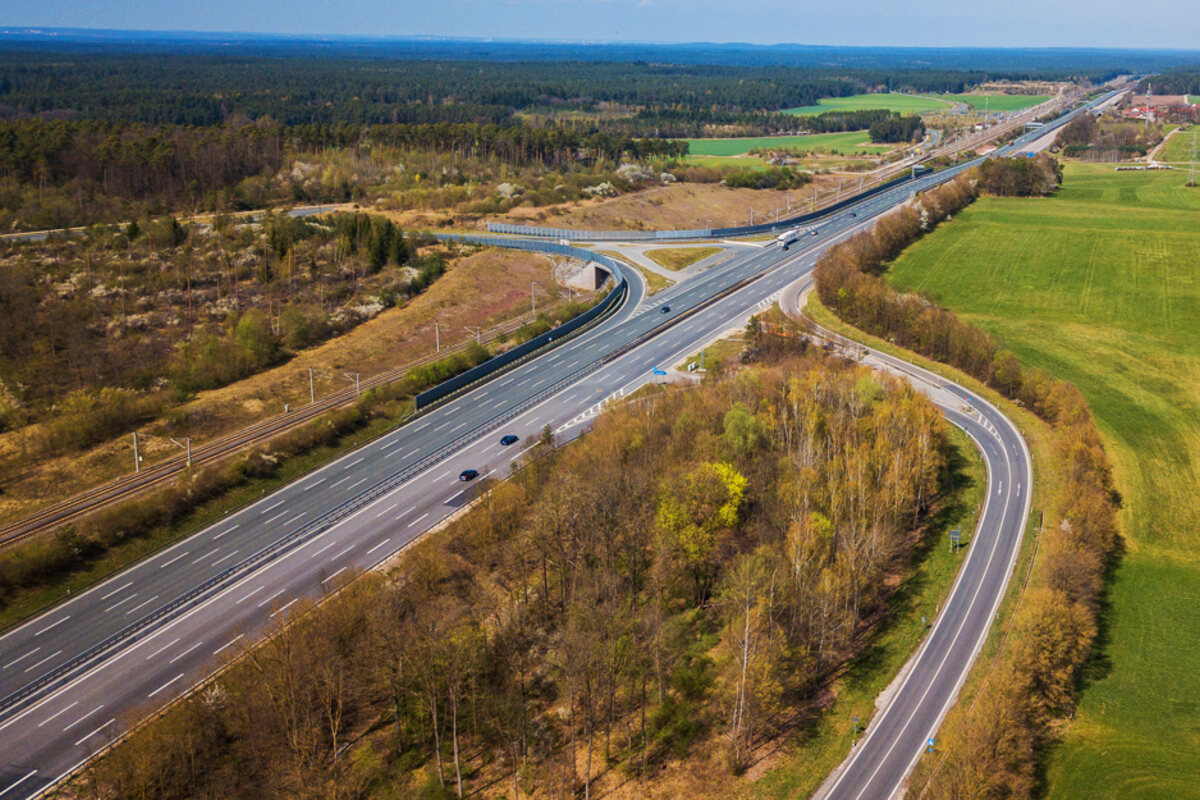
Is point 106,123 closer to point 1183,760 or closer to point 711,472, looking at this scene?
point 711,472

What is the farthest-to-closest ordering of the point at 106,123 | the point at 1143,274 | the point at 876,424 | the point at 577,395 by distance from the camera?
the point at 106,123 < the point at 1143,274 < the point at 577,395 < the point at 876,424

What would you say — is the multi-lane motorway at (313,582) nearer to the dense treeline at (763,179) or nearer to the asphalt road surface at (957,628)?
the asphalt road surface at (957,628)

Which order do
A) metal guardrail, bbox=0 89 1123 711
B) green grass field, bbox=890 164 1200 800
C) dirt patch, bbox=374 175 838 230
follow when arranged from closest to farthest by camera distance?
metal guardrail, bbox=0 89 1123 711
green grass field, bbox=890 164 1200 800
dirt patch, bbox=374 175 838 230

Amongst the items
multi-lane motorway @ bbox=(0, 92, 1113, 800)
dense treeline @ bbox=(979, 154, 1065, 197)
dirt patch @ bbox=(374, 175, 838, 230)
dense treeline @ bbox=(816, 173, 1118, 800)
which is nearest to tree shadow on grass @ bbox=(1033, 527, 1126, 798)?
dense treeline @ bbox=(816, 173, 1118, 800)

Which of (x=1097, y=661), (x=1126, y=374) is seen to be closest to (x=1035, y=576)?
(x=1097, y=661)

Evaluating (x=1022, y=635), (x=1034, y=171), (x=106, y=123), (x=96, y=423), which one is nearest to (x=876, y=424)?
(x=1022, y=635)

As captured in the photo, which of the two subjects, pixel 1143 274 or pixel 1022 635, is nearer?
pixel 1022 635

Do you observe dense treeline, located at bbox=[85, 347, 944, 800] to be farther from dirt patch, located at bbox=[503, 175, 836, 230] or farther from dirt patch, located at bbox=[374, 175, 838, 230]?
dirt patch, located at bbox=[503, 175, 836, 230]
